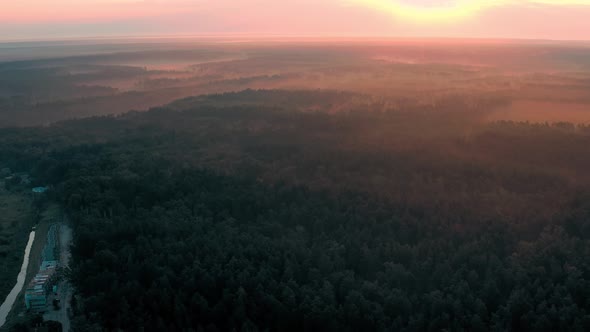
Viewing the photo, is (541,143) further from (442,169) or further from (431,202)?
(431,202)

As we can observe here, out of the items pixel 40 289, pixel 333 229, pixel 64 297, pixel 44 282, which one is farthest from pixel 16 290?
pixel 333 229

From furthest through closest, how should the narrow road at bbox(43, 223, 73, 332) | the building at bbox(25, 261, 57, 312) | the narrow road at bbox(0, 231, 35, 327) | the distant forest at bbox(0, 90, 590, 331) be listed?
the narrow road at bbox(0, 231, 35, 327)
the building at bbox(25, 261, 57, 312)
the narrow road at bbox(43, 223, 73, 332)
the distant forest at bbox(0, 90, 590, 331)

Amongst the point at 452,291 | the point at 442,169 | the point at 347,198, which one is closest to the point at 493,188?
the point at 442,169

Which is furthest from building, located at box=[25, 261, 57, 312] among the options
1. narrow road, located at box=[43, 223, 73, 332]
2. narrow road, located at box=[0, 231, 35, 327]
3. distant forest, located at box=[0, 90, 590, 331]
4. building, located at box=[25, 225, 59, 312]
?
distant forest, located at box=[0, 90, 590, 331]

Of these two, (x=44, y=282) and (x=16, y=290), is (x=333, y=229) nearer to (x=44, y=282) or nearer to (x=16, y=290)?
(x=44, y=282)

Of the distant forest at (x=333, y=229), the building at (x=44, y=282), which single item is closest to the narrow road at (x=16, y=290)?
the building at (x=44, y=282)

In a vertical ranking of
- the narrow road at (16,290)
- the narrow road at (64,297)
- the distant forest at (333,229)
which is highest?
the distant forest at (333,229)

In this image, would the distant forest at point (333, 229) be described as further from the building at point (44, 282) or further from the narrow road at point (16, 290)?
the narrow road at point (16, 290)

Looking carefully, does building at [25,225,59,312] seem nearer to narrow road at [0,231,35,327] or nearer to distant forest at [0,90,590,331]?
narrow road at [0,231,35,327]
